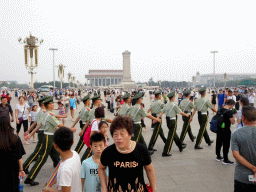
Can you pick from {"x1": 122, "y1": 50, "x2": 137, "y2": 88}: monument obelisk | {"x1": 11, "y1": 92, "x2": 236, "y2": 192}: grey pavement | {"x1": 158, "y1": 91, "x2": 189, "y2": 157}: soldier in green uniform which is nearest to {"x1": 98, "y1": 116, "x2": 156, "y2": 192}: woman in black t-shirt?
{"x1": 11, "y1": 92, "x2": 236, "y2": 192}: grey pavement

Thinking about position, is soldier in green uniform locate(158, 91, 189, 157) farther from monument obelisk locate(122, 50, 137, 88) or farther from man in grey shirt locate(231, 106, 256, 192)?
monument obelisk locate(122, 50, 137, 88)

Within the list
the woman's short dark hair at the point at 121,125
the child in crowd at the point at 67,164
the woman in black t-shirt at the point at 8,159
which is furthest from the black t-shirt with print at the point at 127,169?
the woman in black t-shirt at the point at 8,159

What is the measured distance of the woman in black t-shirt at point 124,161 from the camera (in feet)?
7.20

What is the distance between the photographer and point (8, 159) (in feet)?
8.66

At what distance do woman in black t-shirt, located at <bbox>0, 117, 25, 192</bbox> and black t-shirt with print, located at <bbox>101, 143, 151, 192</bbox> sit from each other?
116cm

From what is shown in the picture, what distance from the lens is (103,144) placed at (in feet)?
9.10

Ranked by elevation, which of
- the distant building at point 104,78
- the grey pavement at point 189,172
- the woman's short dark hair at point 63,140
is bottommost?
the grey pavement at point 189,172

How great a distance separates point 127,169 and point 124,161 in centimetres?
7

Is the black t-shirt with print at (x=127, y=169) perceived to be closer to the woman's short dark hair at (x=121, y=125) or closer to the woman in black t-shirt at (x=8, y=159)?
the woman's short dark hair at (x=121, y=125)

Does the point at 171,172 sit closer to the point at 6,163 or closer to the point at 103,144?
the point at 103,144

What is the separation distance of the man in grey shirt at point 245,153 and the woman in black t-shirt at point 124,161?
1208 mm

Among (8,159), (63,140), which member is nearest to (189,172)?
(63,140)

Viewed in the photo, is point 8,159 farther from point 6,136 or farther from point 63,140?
point 63,140

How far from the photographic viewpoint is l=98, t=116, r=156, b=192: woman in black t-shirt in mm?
2193
